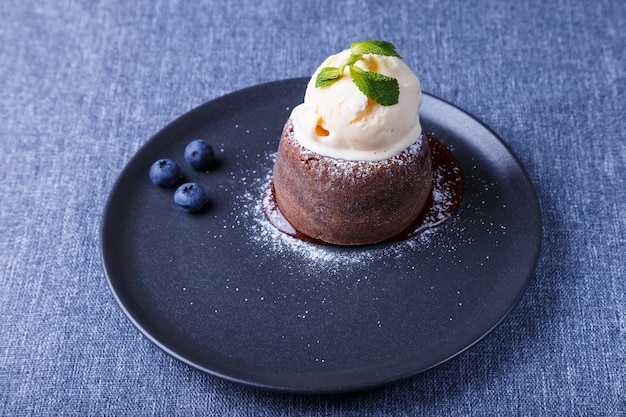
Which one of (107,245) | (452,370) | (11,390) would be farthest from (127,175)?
(452,370)

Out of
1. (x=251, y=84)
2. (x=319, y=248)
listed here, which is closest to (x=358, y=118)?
(x=319, y=248)

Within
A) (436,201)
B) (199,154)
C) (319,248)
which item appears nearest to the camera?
(319,248)

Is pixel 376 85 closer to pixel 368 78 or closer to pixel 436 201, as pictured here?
pixel 368 78

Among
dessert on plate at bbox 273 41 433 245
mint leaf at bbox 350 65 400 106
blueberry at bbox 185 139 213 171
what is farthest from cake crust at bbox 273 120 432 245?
blueberry at bbox 185 139 213 171

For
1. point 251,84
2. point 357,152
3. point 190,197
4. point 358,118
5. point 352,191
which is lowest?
point 251,84

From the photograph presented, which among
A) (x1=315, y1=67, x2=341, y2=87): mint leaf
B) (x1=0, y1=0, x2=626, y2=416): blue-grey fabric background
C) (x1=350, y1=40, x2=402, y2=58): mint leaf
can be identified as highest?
(x1=350, y1=40, x2=402, y2=58): mint leaf

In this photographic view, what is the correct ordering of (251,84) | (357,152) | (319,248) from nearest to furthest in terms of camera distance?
(357,152)
(319,248)
(251,84)

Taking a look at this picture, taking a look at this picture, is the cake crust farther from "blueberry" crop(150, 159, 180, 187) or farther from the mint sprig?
"blueberry" crop(150, 159, 180, 187)
